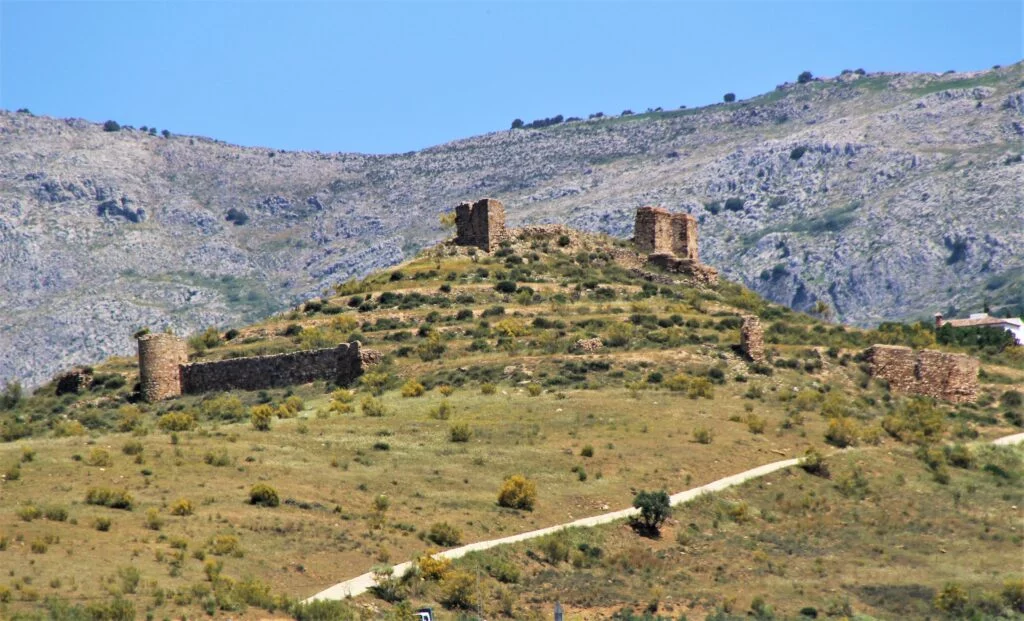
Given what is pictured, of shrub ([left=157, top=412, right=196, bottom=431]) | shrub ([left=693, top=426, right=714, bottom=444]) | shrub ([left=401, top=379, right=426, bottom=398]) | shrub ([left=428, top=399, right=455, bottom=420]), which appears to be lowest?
shrub ([left=693, top=426, right=714, bottom=444])

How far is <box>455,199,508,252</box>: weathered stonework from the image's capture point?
81000mm

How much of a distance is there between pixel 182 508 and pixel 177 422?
14.1 meters

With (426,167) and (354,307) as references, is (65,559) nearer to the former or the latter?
(354,307)

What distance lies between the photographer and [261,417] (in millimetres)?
55344

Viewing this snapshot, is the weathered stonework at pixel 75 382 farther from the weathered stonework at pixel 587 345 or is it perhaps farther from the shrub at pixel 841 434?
the shrub at pixel 841 434

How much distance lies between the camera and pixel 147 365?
67.4 meters

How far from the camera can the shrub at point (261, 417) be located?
53.4 meters

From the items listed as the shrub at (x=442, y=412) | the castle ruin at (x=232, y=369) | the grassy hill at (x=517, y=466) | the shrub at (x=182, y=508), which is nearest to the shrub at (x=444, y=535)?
the grassy hill at (x=517, y=466)

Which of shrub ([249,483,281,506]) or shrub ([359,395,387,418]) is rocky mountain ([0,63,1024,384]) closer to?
shrub ([359,395,387,418])

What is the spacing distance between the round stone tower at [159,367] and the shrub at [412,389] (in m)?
10.4

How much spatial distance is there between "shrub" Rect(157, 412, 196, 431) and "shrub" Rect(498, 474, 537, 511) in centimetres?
1237

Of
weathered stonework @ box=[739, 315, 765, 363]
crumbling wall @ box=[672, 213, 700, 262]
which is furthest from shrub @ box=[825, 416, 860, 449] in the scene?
crumbling wall @ box=[672, 213, 700, 262]

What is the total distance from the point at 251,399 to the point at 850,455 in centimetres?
2139

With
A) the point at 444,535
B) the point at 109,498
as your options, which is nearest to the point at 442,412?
the point at 444,535
